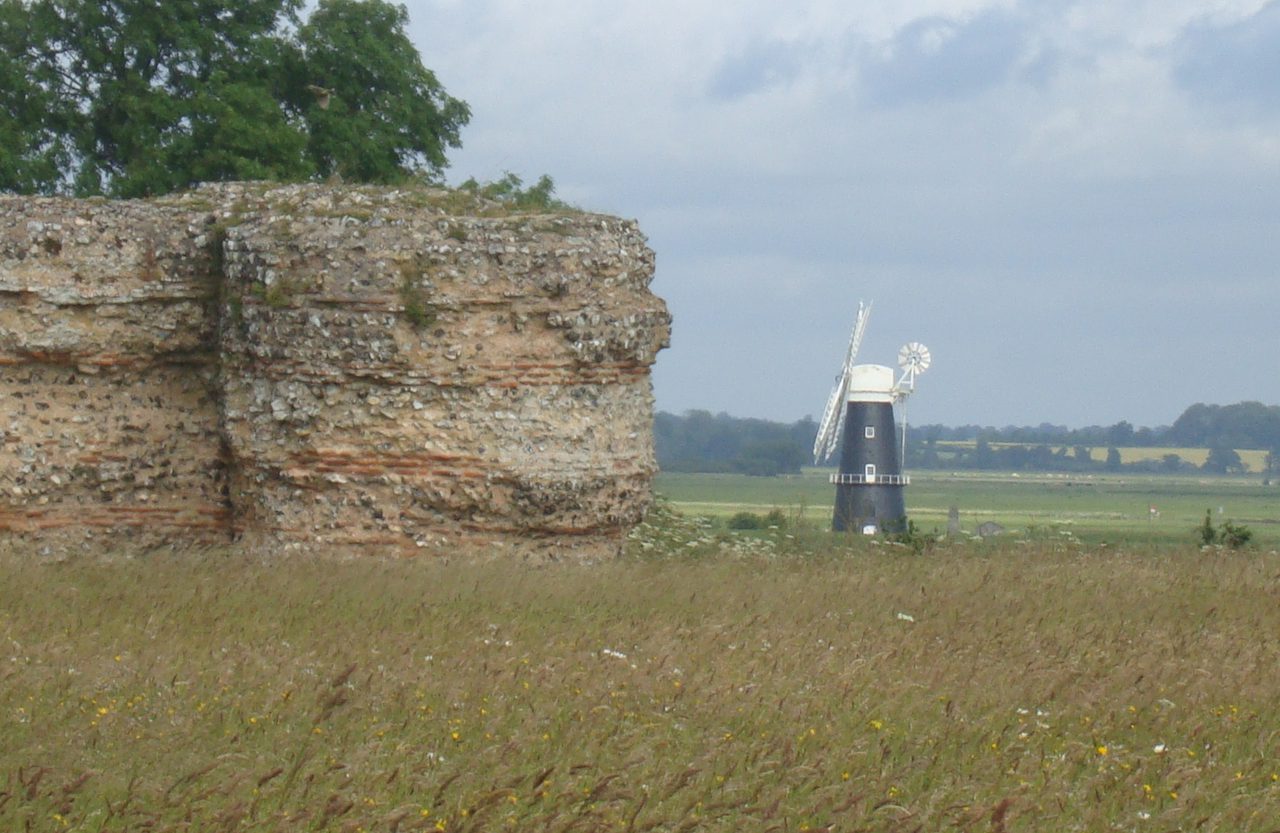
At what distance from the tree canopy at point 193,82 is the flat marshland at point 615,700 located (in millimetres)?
16514

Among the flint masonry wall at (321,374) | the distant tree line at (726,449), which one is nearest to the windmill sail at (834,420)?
the flint masonry wall at (321,374)

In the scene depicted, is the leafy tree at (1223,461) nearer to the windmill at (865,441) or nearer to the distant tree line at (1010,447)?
the distant tree line at (1010,447)

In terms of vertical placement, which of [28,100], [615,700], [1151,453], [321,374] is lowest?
[615,700]

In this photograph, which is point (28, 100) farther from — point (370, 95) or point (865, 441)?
point (865, 441)

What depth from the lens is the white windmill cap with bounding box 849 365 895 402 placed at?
178 feet

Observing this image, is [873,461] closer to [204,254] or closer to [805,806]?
[204,254]

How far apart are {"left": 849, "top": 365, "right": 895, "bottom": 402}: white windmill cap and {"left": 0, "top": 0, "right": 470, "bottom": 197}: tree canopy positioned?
26198 mm

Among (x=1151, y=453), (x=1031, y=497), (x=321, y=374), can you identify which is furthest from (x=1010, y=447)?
(x=321, y=374)

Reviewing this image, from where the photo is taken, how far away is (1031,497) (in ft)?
382

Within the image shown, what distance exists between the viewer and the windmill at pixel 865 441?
53250 mm

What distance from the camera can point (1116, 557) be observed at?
15.9 m

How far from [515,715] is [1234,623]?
630 centimetres

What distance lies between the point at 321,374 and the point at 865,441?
4148 cm

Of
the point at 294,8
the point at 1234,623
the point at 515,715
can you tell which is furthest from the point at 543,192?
the point at 515,715
